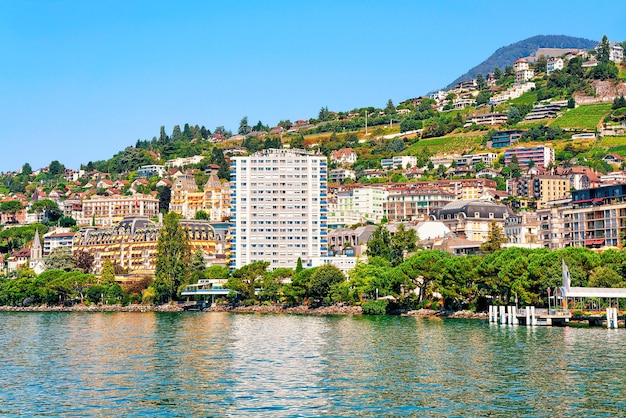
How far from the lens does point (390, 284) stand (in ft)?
378

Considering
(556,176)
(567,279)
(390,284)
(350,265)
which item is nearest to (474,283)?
(390,284)

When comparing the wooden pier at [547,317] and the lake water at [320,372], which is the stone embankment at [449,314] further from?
the lake water at [320,372]

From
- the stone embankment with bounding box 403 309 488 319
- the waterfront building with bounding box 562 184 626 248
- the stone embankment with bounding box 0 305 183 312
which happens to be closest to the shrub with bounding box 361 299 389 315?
the stone embankment with bounding box 403 309 488 319

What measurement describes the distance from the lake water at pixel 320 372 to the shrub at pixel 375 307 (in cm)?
2640

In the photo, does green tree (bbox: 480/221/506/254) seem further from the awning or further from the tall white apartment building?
the tall white apartment building

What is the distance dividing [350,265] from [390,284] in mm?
36162

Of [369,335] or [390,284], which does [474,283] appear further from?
[369,335]

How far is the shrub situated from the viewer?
382 ft

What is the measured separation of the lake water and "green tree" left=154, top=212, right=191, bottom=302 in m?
54.0

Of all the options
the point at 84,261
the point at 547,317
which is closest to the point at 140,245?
the point at 84,261

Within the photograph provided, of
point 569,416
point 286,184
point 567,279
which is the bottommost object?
point 569,416

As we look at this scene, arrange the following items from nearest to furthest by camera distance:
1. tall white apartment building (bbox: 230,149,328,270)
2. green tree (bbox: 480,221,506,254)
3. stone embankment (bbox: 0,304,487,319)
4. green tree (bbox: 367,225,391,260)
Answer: stone embankment (bbox: 0,304,487,319), green tree (bbox: 480,221,506,254), green tree (bbox: 367,225,391,260), tall white apartment building (bbox: 230,149,328,270)

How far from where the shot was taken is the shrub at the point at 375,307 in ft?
382

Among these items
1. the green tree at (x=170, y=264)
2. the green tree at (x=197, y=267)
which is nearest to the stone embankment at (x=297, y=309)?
the green tree at (x=170, y=264)
